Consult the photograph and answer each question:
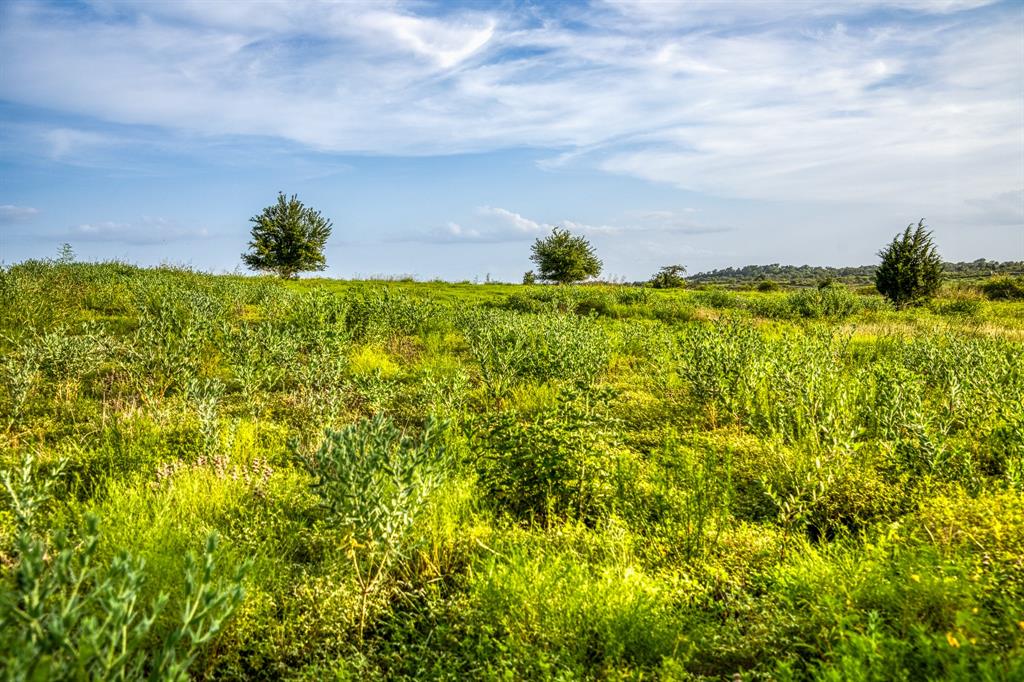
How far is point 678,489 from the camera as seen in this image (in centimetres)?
566

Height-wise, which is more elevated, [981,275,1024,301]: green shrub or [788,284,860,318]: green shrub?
[981,275,1024,301]: green shrub

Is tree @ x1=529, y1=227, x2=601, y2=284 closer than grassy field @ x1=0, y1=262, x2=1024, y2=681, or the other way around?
grassy field @ x1=0, y1=262, x2=1024, y2=681

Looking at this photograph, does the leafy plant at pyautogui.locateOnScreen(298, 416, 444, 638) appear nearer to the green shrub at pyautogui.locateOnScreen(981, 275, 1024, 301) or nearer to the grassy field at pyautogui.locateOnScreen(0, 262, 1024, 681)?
the grassy field at pyautogui.locateOnScreen(0, 262, 1024, 681)

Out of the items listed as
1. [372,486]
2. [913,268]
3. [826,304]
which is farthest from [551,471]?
[913,268]

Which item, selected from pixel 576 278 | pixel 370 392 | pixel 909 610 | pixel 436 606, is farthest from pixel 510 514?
pixel 576 278

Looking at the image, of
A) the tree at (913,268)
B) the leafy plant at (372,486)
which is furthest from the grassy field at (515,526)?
the tree at (913,268)

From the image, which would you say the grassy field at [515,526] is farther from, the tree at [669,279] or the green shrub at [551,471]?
the tree at [669,279]

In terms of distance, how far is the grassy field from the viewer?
3.05 metres

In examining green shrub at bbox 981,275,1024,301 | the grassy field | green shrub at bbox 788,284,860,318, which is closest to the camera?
the grassy field

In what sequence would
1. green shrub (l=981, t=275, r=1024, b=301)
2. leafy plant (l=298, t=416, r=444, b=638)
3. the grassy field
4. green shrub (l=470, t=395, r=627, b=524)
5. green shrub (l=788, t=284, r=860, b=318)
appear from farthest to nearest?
green shrub (l=981, t=275, r=1024, b=301)
green shrub (l=788, t=284, r=860, b=318)
green shrub (l=470, t=395, r=627, b=524)
leafy plant (l=298, t=416, r=444, b=638)
the grassy field

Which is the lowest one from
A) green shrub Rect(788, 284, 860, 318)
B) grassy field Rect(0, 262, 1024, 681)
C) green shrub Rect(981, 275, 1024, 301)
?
grassy field Rect(0, 262, 1024, 681)

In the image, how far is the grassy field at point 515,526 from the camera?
3051 millimetres

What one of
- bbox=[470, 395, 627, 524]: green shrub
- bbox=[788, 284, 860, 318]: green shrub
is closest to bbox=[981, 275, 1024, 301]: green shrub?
bbox=[788, 284, 860, 318]: green shrub

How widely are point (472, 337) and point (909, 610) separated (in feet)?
33.9
